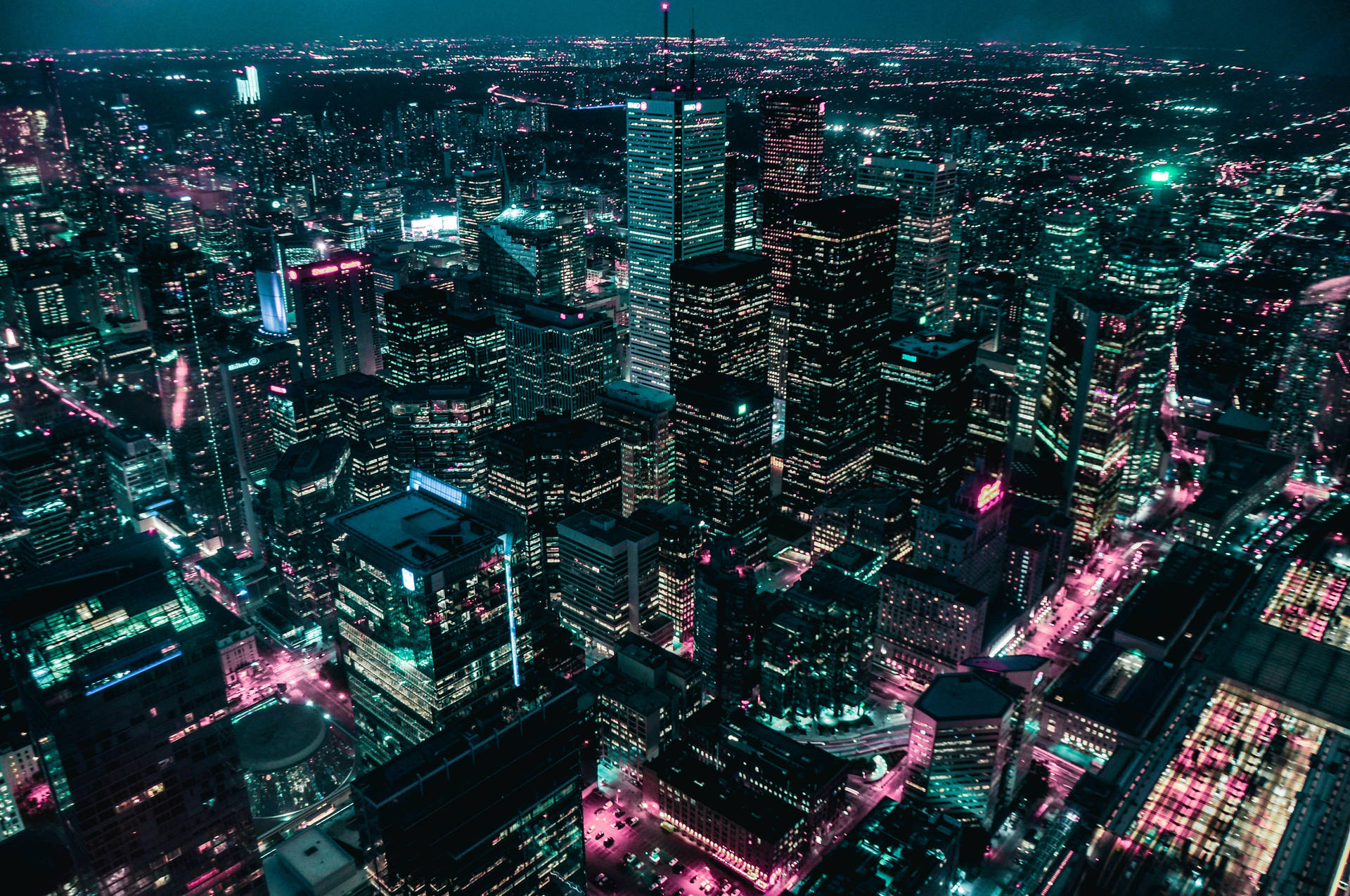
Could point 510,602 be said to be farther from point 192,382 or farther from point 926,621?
point 192,382

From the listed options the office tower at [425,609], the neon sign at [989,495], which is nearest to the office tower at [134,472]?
the office tower at [425,609]

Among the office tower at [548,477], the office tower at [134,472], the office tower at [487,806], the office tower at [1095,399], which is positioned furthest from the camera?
the office tower at [134,472]

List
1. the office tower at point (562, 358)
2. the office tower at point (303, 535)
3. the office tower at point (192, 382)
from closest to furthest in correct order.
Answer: the office tower at point (303, 535) → the office tower at point (192, 382) → the office tower at point (562, 358)

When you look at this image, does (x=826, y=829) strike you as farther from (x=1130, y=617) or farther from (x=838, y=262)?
(x=838, y=262)

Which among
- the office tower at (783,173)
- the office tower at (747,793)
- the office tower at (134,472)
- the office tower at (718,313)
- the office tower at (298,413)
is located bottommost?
the office tower at (747,793)

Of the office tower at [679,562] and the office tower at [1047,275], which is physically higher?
the office tower at [1047,275]

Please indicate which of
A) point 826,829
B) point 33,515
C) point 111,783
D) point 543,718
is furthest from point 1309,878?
point 33,515

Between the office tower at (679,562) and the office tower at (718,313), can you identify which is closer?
the office tower at (679,562)

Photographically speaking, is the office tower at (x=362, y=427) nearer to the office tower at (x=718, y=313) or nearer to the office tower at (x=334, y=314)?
the office tower at (x=334, y=314)
